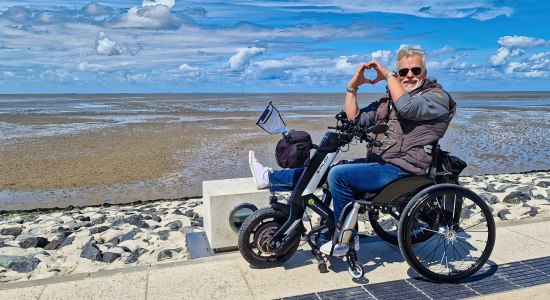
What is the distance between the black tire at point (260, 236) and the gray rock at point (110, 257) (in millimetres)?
1703

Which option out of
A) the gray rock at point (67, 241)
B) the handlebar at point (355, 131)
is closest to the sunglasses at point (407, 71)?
the handlebar at point (355, 131)

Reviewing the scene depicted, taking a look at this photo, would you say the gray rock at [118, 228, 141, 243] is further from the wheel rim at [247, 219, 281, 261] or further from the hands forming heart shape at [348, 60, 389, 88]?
the hands forming heart shape at [348, 60, 389, 88]

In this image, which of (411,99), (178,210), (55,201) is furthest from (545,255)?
(55,201)

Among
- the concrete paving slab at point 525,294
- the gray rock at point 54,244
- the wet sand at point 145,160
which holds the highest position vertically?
the concrete paving slab at point 525,294

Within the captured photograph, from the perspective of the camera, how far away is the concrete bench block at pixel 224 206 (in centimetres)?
459

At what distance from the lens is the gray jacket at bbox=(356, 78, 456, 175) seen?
12.3 feet

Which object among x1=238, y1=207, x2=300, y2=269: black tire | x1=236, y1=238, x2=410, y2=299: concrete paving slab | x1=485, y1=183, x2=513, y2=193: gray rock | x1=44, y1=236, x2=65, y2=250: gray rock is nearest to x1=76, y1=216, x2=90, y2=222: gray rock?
x1=44, y1=236, x2=65, y2=250: gray rock

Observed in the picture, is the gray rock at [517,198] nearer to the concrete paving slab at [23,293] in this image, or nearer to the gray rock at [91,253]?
the gray rock at [91,253]

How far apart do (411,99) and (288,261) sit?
184 cm

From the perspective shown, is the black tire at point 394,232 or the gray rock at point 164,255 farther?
the gray rock at point 164,255

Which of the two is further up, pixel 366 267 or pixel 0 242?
pixel 366 267

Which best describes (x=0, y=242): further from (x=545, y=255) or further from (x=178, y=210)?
(x=545, y=255)

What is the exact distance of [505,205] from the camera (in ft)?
22.5

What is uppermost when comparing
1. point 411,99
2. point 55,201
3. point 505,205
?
point 411,99
